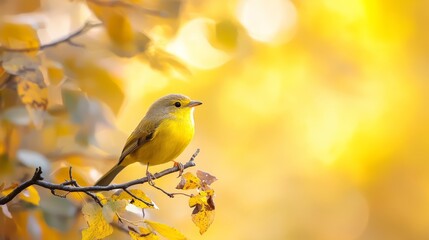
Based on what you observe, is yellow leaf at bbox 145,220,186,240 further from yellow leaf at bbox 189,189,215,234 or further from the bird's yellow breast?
the bird's yellow breast

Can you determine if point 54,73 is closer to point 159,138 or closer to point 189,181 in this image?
point 159,138

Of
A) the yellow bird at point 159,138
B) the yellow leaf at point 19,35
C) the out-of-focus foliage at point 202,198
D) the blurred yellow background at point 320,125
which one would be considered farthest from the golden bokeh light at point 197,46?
the out-of-focus foliage at point 202,198

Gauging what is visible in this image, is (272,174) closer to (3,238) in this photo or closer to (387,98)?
(387,98)

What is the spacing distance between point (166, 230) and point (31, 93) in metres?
0.62

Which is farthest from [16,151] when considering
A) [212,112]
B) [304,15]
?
[304,15]

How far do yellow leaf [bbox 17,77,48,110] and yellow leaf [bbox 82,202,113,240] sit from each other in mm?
510

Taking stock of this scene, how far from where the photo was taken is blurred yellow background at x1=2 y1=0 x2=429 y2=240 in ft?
16.8

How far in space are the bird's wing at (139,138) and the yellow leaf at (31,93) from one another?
25 centimetres

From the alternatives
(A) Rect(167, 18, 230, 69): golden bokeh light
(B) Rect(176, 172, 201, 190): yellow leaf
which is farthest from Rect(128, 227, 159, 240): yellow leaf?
(A) Rect(167, 18, 230, 69): golden bokeh light

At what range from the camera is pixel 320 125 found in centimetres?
532

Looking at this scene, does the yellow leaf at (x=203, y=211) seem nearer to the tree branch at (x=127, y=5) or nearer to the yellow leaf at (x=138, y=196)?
the yellow leaf at (x=138, y=196)

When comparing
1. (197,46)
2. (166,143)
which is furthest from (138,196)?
(197,46)

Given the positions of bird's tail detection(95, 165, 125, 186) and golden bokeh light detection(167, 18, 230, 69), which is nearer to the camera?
bird's tail detection(95, 165, 125, 186)

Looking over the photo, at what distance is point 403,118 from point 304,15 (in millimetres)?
1104
